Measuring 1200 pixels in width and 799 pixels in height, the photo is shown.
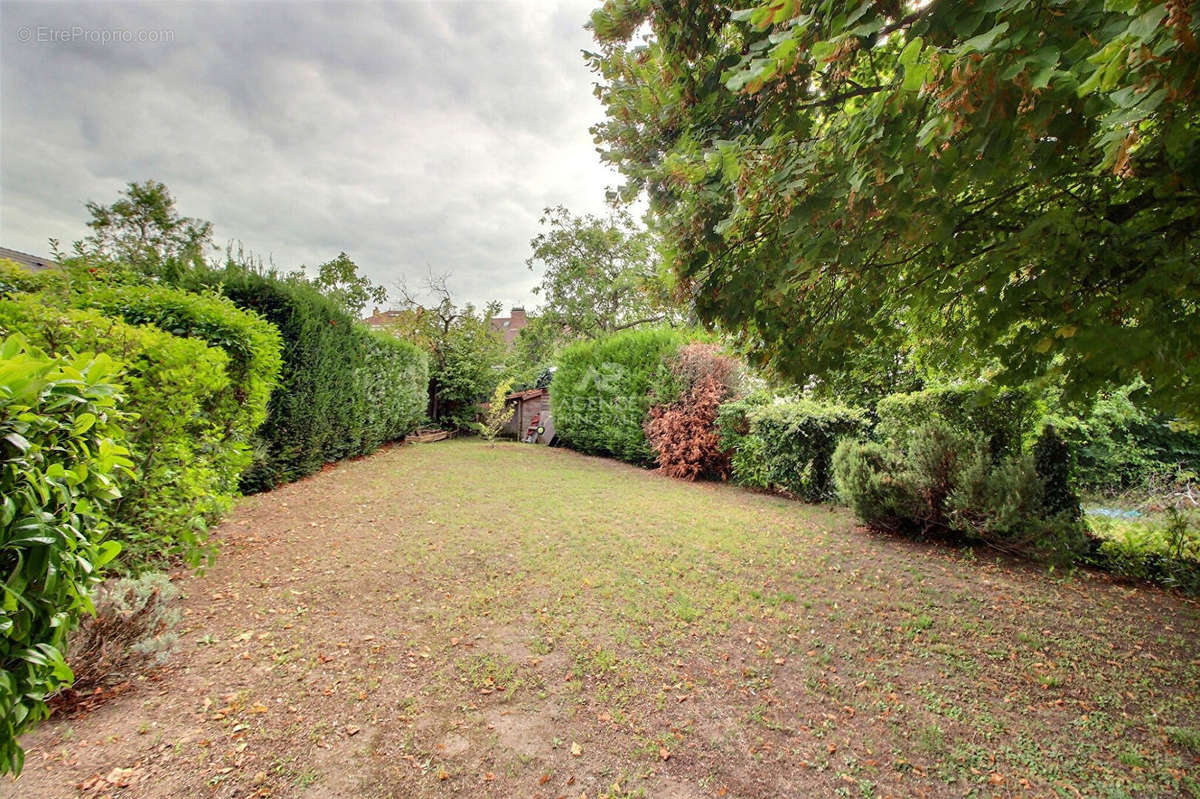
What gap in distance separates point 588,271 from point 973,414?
1856 cm

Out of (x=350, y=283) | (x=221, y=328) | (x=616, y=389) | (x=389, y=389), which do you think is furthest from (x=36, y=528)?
(x=350, y=283)

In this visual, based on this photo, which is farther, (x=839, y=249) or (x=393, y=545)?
(x=393, y=545)

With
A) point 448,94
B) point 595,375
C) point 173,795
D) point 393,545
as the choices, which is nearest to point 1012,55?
point 173,795

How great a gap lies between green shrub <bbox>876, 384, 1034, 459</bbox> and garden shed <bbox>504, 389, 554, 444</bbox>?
13074mm

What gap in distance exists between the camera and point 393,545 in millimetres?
4629

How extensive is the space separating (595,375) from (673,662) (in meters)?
10.1

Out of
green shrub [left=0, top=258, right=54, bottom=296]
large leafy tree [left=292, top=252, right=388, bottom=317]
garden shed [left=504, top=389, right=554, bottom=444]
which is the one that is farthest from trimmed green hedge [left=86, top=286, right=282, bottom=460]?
large leafy tree [left=292, top=252, right=388, bottom=317]

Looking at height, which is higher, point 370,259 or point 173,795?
point 370,259

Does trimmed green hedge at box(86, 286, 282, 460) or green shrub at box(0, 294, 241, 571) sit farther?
trimmed green hedge at box(86, 286, 282, 460)

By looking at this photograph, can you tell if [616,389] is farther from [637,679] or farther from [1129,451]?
[1129,451]

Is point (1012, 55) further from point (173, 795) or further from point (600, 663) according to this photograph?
point (173, 795)

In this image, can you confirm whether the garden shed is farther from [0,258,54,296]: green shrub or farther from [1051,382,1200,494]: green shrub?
[1051,382,1200,494]: green shrub
